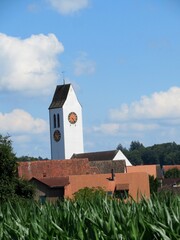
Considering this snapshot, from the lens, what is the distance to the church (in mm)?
54537

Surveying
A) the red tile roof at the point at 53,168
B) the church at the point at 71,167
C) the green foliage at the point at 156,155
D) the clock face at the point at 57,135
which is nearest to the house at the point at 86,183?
the church at the point at 71,167

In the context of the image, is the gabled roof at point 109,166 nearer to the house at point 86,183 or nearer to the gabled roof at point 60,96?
the house at point 86,183

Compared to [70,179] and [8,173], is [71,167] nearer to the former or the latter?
[70,179]

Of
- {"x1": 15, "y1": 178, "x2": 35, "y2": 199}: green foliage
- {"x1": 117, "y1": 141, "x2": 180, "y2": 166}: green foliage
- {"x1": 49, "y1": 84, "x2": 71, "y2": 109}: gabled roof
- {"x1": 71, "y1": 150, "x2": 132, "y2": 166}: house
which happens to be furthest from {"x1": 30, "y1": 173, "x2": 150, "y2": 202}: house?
{"x1": 117, "y1": 141, "x2": 180, "y2": 166}: green foliage

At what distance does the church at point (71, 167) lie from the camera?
5454 cm

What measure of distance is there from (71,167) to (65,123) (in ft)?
150

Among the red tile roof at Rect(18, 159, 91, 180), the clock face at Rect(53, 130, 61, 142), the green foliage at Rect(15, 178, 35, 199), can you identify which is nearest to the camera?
the green foliage at Rect(15, 178, 35, 199)

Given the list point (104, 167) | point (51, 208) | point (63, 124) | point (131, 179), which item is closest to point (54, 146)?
point (63, 124)

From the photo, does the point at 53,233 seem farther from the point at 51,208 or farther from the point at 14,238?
the point at 51,208

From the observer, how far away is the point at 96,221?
841cm

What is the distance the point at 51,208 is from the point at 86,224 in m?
1.47

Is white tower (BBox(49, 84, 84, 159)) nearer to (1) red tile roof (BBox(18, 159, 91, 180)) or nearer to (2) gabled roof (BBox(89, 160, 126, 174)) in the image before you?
(2) gabled roof (BBox(89, 160, 126, 174))

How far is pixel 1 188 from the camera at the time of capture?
36094mm

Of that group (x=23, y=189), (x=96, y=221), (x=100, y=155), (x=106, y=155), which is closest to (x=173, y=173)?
(x=100, y=155)
